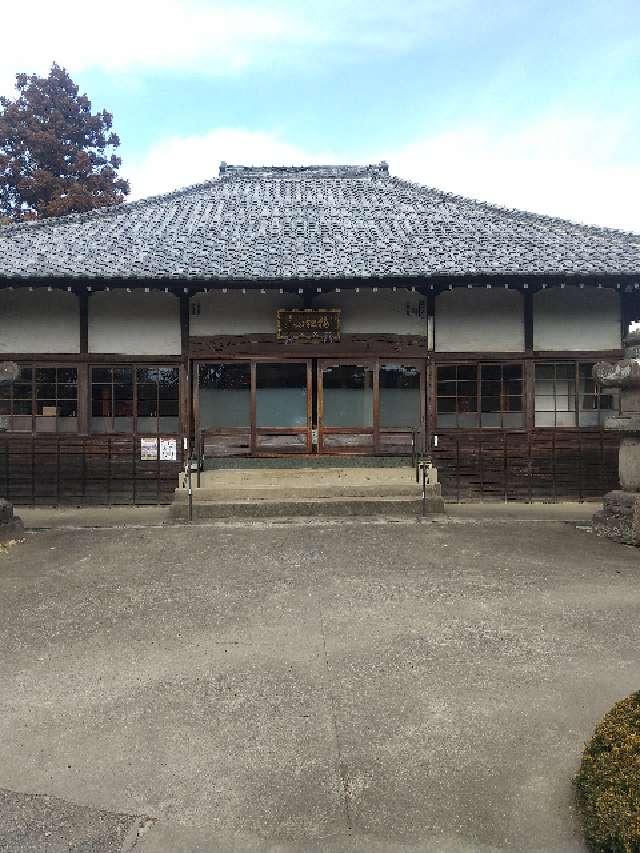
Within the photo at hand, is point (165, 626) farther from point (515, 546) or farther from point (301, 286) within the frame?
point (301, 286)

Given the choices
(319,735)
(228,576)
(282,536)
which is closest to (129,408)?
(282,536)

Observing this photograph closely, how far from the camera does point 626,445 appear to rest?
26.8 ft

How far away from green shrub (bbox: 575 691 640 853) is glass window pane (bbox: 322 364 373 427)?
9105mm

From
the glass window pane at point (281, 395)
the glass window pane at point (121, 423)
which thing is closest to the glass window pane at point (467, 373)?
the glass window pane at point (281, 395)

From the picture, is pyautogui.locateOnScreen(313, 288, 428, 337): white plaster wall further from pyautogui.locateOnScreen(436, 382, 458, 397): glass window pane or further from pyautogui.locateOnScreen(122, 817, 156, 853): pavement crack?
pyautogui.locateOnScreen(122, 817, 156, 853): pavement crack

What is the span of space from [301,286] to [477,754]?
29.6 ft

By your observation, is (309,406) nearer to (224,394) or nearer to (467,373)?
(224,394)

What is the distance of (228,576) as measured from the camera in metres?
6.09

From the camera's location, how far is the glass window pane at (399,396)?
37.3 ft

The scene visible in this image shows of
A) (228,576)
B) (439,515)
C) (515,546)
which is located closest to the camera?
(228,576)

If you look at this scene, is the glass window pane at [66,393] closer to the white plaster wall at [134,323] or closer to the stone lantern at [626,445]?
the white plaster wall at [134,323]

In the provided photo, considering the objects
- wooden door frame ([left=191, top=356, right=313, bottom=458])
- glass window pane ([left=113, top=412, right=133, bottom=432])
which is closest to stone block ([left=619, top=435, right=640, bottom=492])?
wooden door frame ([left=191, top=356, right=313, bottom=458])

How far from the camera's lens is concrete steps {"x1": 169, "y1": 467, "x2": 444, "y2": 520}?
369 inches

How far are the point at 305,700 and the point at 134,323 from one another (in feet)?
31.7
